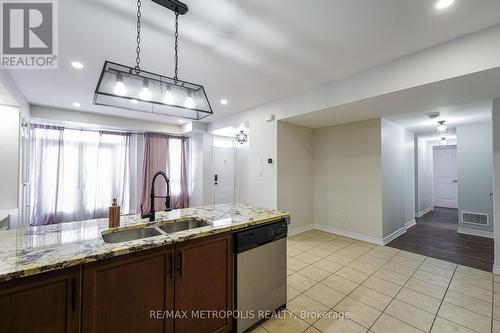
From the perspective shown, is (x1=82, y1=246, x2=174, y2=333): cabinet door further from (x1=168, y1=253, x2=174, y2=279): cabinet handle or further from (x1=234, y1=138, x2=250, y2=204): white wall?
(x1=234, y1=138, x2=250, y2=204): white wall

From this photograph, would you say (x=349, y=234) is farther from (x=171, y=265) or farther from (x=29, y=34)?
(x=29, y=34)

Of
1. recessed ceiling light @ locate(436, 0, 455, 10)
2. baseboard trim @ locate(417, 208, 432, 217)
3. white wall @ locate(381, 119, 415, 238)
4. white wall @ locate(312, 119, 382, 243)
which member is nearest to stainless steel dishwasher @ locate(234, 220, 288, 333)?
recessed ceiling light @ locate(436, 0, 455, 10)

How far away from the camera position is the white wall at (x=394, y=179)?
3969 mm

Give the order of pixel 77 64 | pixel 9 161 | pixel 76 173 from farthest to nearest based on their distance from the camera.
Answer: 1. pixel 76 173
2. pixel 9 161
3. pixel 77 64

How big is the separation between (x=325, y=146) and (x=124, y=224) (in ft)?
13.6

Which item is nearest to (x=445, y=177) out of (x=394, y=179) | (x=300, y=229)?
(x=394, y=179)

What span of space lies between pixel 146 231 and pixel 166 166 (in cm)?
490

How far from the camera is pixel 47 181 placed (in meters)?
4.94

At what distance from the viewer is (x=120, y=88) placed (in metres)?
1.77

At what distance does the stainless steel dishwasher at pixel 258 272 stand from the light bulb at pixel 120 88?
152cm

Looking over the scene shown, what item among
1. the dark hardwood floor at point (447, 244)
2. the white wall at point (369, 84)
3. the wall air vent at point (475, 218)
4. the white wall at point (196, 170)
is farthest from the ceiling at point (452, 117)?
the white wall at point (196, 170)

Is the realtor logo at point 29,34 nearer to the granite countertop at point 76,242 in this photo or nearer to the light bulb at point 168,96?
the light bulb at point 168,96

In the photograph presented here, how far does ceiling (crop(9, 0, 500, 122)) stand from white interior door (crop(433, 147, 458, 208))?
6.80 meters

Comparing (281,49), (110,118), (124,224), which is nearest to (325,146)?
(281,49)
